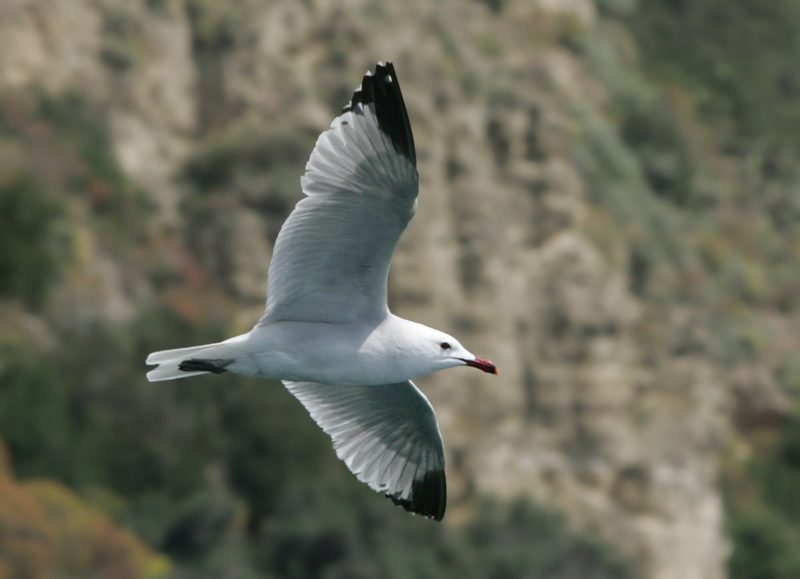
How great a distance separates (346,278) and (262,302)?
18.3 metres

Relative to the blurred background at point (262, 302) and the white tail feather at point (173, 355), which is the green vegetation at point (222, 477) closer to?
the blurred background at point (262, 302)

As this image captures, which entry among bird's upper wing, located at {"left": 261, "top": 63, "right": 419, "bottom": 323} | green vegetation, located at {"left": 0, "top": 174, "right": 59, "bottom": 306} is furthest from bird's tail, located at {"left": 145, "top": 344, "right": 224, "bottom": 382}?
green vegetation, located at {"left": 0, "top": 174, "right": 59, "bottom": 306}

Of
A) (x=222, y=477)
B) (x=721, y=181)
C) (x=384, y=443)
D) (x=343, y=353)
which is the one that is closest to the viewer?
(x=343, y=353)

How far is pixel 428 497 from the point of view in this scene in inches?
440

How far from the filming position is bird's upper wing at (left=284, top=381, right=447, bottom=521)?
36.2 ft

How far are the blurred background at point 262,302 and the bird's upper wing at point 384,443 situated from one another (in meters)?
15.3

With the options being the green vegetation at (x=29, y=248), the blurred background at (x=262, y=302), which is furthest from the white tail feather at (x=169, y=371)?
the green vegetation at (x=29, y=248)

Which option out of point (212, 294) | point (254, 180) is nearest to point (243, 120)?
point (254, 180)

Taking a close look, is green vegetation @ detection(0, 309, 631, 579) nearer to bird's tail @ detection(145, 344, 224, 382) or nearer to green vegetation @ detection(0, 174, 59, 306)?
green vegetation @ detection(0, 174, 59, 306)

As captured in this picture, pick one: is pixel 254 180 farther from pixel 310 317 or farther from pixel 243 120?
pixel 310 317

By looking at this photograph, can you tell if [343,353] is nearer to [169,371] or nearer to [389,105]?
[169,371]

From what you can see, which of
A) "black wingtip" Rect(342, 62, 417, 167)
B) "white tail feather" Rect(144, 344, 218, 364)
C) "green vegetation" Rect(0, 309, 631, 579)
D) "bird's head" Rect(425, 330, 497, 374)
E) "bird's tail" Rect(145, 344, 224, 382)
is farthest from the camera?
"green vegetation" Rect(0, 309, 631, 579)

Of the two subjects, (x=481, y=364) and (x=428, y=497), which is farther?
(x=428, y=497)

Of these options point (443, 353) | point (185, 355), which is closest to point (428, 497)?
point (443, 353)
